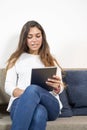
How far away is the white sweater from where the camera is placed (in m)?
2.23

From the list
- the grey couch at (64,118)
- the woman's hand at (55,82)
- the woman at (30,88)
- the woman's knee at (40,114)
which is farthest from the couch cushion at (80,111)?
the woman's knee at (40,114)

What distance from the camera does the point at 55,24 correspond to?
265cm

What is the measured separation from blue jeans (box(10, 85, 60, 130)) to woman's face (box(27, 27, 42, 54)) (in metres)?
0.45

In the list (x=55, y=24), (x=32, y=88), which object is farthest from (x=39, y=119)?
(x=55, y=24)

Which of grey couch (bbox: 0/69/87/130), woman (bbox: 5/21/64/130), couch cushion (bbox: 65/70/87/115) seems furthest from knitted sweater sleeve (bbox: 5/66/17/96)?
couch cushion (bbox: 65/70/87/115)

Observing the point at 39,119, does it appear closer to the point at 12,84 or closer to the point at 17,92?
the point at 17,92

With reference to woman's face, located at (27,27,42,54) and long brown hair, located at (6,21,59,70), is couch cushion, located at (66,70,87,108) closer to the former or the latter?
long brown hair, located at (6,21,59,70)

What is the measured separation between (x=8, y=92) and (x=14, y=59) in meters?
0.28

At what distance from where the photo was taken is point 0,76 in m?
2.36

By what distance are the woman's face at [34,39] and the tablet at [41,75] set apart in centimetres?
36

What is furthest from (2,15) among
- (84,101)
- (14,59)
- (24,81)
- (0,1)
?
(84,101)

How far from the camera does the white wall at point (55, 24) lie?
257cm

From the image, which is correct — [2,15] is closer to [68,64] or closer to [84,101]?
[68,64]

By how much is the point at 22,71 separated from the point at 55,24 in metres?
0.63
